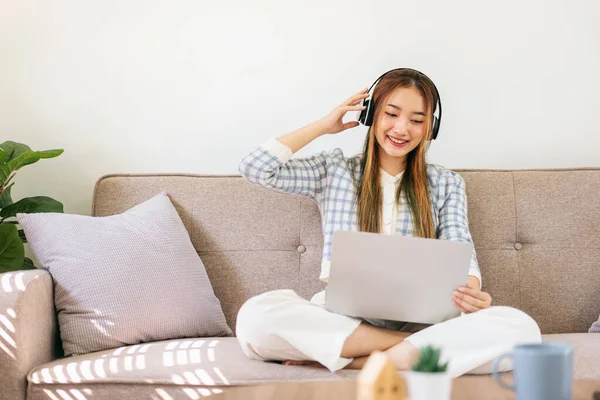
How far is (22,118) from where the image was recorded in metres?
2.53

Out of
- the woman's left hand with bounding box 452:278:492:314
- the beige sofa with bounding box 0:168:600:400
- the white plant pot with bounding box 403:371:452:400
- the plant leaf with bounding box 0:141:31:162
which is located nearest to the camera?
the white plant pot with bounding box 403:371:452:400

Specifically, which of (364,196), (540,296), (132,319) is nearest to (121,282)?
(132,319)

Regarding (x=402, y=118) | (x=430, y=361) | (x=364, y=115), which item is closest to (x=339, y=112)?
(x=364, y=115)

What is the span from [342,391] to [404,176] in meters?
1.13

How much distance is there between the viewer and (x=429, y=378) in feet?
2.87

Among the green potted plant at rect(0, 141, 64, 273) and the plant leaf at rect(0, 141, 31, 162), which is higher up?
the plant leaf at rect(0, 141, 31, 162)

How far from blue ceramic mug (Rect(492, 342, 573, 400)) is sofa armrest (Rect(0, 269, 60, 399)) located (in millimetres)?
1156

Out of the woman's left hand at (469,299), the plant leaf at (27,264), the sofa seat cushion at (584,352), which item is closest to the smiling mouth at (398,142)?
the woman's left hand at (469,299)

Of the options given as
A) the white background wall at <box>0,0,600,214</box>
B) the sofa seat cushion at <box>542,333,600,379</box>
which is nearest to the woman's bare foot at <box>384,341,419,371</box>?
the sofa seat cushion at <box>542,333,600,379</box>

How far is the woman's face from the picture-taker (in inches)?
81.7

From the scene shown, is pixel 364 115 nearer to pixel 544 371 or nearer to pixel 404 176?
pixel 404 176

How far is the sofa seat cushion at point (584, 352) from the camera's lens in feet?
5.24

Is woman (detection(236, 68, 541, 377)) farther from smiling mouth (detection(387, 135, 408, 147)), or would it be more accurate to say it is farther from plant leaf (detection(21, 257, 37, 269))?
plant leaf (detection(21, 257, 37, 269))

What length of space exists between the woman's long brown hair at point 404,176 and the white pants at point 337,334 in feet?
1.30
